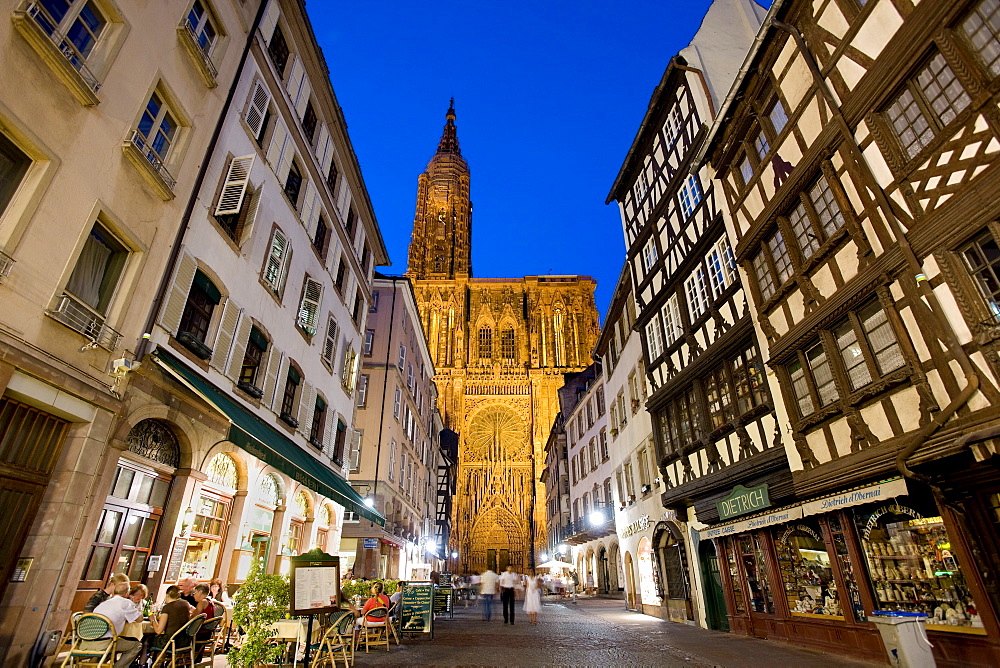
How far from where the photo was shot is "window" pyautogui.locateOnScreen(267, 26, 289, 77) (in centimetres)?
1177

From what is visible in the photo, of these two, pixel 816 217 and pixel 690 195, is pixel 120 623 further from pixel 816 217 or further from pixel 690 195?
pixel 690 195

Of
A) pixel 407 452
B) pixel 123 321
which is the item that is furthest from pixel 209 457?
pixel 407 452

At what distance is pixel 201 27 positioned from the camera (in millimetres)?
9070

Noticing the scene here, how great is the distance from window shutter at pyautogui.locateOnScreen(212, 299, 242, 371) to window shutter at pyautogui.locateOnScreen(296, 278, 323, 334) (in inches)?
111

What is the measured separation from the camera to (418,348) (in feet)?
98.1

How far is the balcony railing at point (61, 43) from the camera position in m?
5.85

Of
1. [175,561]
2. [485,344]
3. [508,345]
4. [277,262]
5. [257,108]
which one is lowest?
[175,561]

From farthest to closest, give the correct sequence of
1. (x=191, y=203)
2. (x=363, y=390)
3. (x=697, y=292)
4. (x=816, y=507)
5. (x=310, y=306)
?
(x=363, y=390) → (x=310, y=306) → (x=697, y=292) → (x=191, y=203) → (x=816, y=507)

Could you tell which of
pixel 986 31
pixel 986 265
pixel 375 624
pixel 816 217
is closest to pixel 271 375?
pixel 375 624

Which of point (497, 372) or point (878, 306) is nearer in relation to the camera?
point (878, 306)

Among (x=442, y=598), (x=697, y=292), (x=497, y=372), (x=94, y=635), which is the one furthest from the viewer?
(x=497, y=372)

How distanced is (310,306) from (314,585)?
8.94 metres

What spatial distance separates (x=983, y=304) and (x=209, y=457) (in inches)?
440

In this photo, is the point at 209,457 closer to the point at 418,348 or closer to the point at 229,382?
the point at 229,382
